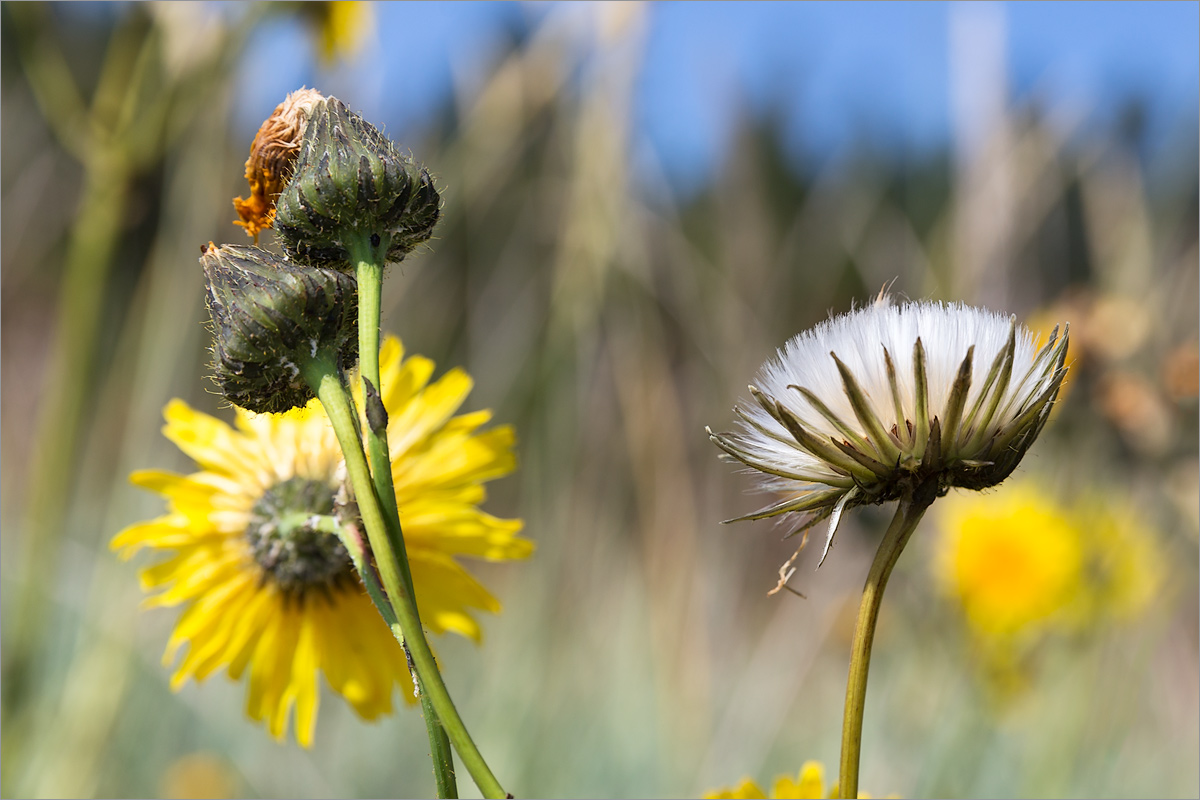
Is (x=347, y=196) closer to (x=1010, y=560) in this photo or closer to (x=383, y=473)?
(x=383, y=473)

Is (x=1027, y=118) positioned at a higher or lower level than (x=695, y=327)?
higher

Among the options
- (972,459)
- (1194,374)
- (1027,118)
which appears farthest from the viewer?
(1027,118)

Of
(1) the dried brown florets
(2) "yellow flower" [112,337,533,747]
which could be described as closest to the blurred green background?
(2) "yellow flower" [112,337,533,747]

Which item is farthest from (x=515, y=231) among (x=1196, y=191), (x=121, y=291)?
(x=121, y=291)

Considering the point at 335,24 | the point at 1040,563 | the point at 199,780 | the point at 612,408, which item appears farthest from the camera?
the point at 612,408

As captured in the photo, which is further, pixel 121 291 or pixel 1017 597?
pixel 121 291

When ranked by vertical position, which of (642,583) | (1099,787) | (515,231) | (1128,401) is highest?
(515,231)

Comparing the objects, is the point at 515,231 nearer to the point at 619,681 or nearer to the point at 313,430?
the point at 619,681

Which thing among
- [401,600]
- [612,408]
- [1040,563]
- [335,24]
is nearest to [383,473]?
[401,600]
